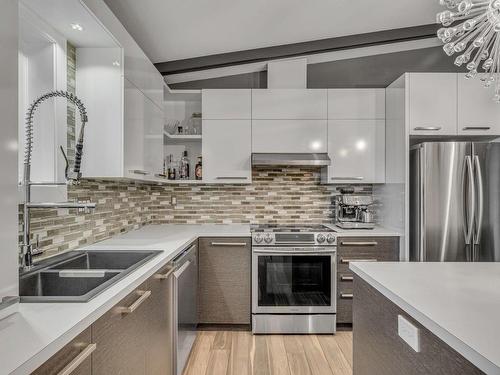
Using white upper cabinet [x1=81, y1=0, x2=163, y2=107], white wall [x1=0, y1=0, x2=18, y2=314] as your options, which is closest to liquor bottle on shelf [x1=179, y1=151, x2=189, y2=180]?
white upper cabinet [x1=81, y1=0, x2=163, y2=107]

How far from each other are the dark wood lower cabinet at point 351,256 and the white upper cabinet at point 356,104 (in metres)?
1.19

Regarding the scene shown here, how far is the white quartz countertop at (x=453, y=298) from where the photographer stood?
77cm

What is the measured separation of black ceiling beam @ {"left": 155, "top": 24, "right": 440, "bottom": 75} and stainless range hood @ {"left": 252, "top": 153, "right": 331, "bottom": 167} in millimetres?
982

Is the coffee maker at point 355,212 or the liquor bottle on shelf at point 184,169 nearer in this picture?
the coffee maker at point 355,212

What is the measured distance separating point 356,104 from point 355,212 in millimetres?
1054

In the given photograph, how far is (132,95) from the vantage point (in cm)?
218

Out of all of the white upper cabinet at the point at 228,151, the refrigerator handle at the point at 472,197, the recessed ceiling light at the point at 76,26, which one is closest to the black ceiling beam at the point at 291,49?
the white upper cabinet at the point at 228,151

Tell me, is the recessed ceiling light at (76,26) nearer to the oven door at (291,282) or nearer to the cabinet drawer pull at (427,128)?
the oven door at (291,282)

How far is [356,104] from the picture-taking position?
324cm

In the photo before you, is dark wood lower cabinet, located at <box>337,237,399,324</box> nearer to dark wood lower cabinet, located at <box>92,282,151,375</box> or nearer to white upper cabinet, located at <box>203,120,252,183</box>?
white upper cabinet, located at <box>203,120,252,183</box>

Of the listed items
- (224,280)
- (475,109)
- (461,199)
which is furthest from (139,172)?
(475,109)

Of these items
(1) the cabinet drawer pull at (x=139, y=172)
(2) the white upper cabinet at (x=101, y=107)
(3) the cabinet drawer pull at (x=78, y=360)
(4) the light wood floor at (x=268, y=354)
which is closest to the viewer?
(3) the cabinet drawer pull at (x=78, y=360)

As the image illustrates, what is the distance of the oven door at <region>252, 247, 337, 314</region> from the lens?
290 centimetres

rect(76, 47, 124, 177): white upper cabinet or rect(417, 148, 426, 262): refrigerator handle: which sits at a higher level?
rect(76, 47, 124, 177): white upper cabinet
